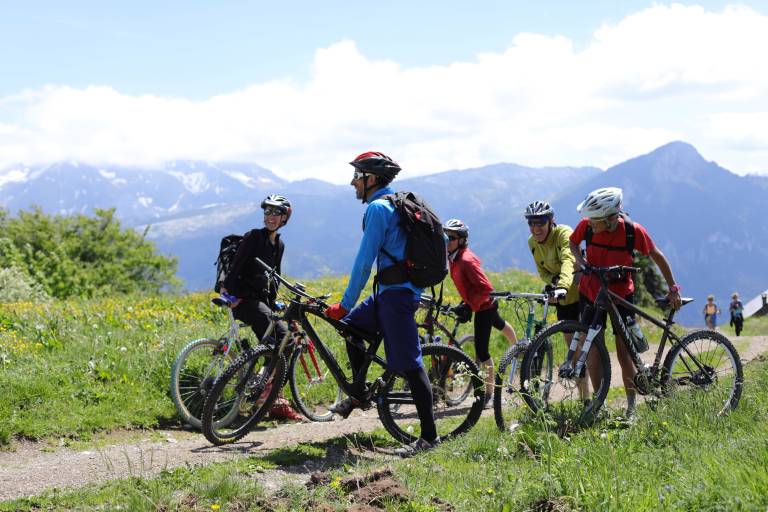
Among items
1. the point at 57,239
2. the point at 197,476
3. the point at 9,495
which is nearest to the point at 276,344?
the point at 197,476

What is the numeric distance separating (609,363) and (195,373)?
5.02 m

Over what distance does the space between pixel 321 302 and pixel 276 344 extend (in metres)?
0.68

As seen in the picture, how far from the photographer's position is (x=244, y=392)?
7.09m

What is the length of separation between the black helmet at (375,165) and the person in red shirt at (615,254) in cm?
219

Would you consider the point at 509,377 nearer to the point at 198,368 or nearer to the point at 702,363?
the point at 702,363

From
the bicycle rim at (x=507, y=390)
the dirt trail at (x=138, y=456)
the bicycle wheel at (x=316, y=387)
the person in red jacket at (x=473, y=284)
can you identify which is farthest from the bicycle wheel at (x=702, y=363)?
the bicycle wheel at (x=316, y=387)

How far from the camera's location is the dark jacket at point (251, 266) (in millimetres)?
8320

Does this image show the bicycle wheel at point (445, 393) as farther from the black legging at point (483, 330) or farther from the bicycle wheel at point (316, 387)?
the bicycle wheel at point (316, 387)

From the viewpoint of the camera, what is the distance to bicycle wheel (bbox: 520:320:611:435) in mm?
6492

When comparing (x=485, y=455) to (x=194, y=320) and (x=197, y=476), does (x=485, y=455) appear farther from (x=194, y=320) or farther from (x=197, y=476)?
(x=194, y=320)

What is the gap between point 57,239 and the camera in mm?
54750

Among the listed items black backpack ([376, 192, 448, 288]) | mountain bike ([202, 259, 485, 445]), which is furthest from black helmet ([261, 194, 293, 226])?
black backpack ([376, 192, 448, 288])

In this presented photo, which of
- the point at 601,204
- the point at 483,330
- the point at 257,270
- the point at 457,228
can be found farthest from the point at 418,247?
the point at 483,330

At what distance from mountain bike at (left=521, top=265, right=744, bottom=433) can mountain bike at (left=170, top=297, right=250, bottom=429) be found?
12.6ft
